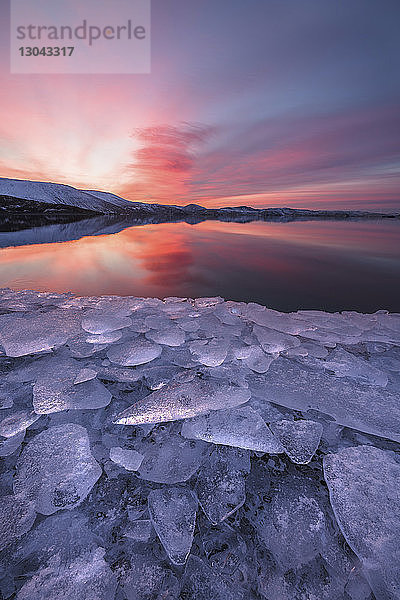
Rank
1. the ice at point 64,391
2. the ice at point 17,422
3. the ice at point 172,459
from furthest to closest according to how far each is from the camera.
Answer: the ice at point 64,391, the ice at point 17,422, the ice at point 172,459

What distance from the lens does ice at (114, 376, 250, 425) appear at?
1634mm

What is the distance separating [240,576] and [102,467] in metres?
0.81

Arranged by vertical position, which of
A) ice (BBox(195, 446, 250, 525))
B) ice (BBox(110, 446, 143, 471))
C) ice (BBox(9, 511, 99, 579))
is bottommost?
ice (BBox(9, 511, 99, 579))

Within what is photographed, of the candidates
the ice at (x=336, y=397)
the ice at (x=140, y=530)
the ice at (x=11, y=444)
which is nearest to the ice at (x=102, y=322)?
the ice at (x=11, y=444)

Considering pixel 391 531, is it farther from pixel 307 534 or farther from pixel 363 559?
pixel 307 534

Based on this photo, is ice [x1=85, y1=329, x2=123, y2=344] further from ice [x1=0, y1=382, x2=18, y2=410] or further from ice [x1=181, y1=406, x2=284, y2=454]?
ice [x1=181, y1=406, x2=284, y2=454]

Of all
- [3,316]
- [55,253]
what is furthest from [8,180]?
[3,316]

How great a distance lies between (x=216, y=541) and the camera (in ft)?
3.55

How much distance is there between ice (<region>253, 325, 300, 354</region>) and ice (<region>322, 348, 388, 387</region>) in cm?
38

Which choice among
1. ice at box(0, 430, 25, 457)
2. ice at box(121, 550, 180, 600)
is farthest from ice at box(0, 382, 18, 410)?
ice at box(121, 550, 180, 600)

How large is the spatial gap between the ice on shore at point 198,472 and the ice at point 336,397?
1 cm

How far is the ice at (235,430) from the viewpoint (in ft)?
4.77

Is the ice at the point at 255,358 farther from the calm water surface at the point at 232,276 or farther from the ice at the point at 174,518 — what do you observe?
the calm water surface at the point at 232,276

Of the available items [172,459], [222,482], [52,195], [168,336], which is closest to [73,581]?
[172,459]
